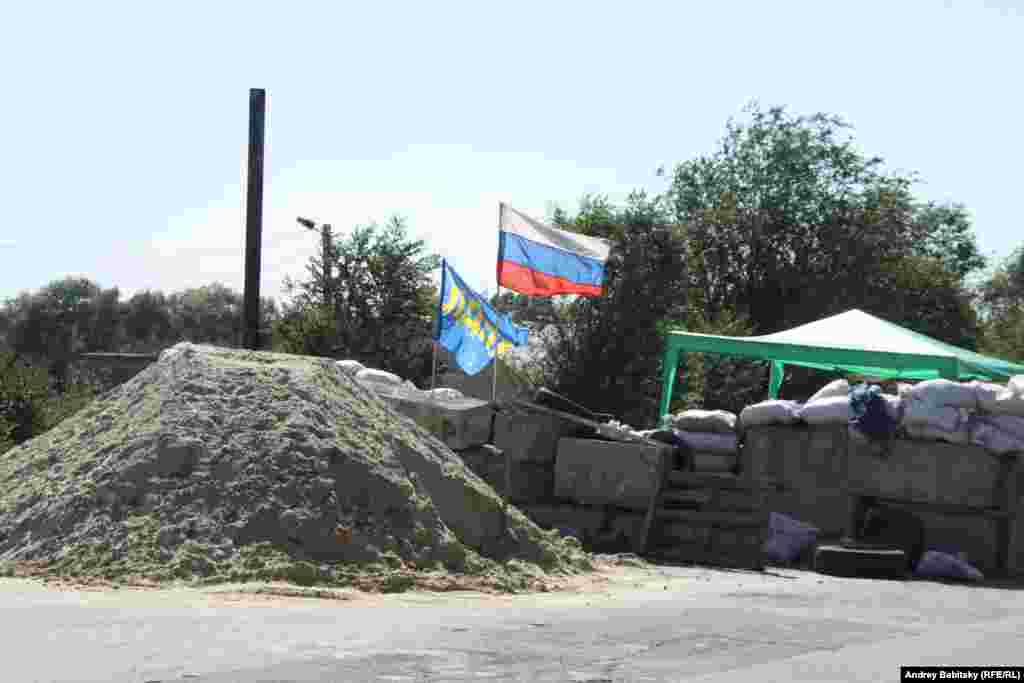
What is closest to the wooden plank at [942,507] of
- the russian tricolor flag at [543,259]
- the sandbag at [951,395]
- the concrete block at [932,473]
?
the concrete block at [932,473]

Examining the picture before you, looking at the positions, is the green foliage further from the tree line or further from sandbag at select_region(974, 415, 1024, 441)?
sandbag at select_region(974, 415, 1024, 441)

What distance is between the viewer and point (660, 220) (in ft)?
115

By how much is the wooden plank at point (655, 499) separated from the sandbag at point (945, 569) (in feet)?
9.98

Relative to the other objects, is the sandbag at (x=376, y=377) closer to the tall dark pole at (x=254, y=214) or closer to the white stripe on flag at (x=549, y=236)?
the tall dark pole at (x=254, y=214)

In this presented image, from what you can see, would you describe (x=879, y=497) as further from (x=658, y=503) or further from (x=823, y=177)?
(x=823, y=177)

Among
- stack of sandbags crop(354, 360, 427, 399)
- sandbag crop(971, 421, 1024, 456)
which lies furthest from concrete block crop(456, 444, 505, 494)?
sandbag crop(971, 421, 1024, 456)

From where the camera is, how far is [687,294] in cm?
3591

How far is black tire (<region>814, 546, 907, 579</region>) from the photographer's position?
1587cm

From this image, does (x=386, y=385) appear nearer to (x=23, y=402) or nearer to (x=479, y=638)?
(x=23, y=402)

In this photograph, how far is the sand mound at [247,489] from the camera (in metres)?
11.4

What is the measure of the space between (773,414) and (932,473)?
212 cm

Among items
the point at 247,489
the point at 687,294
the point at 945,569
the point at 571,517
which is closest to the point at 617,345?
the point at 687,294

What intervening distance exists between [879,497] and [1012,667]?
9.78 m

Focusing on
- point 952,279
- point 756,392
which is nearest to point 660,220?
point 756,392
